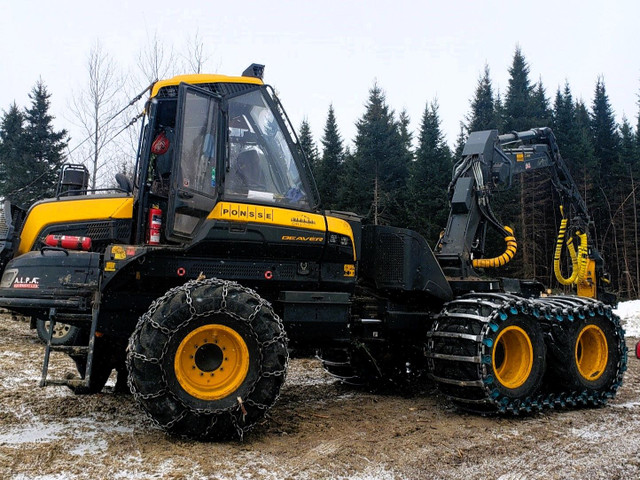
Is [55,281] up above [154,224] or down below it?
below

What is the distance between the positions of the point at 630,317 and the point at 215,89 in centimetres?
1740

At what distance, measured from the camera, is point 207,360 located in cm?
489

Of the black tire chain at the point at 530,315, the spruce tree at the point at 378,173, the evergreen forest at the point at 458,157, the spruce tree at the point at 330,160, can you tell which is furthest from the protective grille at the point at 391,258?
the spruce tree at the point at 330,160

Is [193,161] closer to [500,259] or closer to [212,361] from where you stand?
[212,361]

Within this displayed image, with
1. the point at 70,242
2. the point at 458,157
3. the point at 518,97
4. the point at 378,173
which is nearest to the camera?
the point at 70,242

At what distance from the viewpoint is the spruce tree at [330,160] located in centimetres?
3838

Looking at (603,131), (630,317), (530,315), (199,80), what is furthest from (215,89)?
(603,131)

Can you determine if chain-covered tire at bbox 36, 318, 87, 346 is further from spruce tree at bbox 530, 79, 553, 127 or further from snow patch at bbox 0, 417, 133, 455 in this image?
spruce tree at bbox 530, 79, 553, 127

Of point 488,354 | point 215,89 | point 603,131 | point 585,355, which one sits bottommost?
point 585,355

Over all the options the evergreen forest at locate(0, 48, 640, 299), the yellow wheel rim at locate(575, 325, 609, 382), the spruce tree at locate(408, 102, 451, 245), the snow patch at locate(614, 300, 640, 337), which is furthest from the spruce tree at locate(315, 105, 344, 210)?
the yellow wheel rim at locate(575, 325, 609, 382)

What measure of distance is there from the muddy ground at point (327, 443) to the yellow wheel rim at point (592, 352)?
484mm

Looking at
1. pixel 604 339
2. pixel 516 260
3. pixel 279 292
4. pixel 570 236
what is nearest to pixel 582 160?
pixel 516 260

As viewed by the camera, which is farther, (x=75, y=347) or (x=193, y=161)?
(x=193, y=161)

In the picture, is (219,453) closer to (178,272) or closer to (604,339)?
(178,272)
